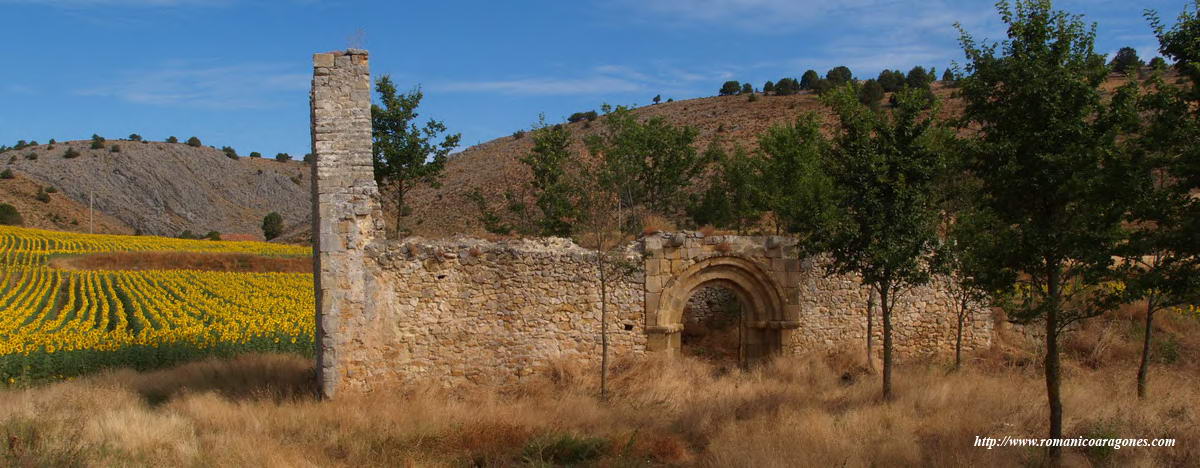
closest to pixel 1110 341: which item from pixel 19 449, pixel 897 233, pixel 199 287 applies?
pixel 897 233

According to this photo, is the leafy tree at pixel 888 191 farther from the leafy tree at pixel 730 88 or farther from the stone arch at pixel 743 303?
the leafy tree at pixel 730 88

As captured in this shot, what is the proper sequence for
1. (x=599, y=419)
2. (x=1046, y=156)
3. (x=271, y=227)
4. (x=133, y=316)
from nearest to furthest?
1. (x=1046, y=156)
2. (x=599, y=419)
3. (x=133, y=316)
4. (x=271, y=227)

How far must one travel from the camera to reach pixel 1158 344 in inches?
632

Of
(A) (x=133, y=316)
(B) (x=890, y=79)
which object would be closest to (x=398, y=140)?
(A) (x=133, y=316)

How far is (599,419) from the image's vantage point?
35.5 feet

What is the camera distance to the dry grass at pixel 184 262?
38.0m

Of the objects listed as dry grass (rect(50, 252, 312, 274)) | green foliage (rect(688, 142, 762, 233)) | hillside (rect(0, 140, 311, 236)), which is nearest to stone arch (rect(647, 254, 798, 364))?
green foliage (rect(688, 142, 762, 233))

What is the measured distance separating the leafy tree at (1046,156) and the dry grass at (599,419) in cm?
202

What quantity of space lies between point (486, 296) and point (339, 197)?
2938mm

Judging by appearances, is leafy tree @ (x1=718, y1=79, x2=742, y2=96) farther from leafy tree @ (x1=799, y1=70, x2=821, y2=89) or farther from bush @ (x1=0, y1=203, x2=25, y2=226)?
bush @ (x1=0, y1=203, x2=25, y2=226)

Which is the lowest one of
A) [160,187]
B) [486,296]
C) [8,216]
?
[486,296]

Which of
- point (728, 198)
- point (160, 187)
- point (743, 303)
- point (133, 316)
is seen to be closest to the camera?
point (743, 303)

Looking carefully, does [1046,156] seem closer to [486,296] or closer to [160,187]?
[486,296]

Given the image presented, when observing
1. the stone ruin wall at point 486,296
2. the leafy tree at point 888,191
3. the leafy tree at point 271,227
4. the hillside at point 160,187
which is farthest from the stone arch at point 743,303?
the hillside at point 160,187
